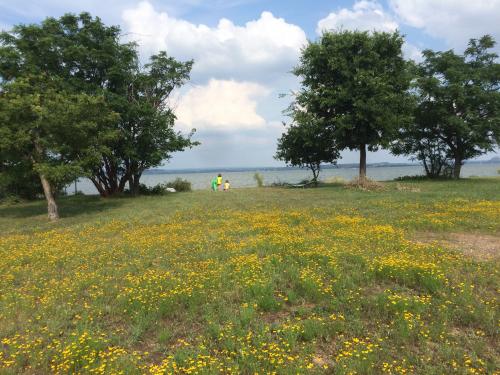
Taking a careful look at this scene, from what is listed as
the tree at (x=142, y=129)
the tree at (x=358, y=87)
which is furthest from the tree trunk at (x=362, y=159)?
the tree at (x=142, y=129)

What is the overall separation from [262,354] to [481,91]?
41.8 m

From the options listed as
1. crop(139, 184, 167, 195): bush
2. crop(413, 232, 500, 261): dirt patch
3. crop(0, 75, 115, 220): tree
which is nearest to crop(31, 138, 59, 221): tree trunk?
crop(0, 75, 115, 220): tree

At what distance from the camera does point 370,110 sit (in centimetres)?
3228

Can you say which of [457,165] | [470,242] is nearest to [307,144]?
[457,165]

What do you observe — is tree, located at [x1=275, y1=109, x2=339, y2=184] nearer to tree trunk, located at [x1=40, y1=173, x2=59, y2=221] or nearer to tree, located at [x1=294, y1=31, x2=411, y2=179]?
tree, located at [x1=294, y1=31, x2=411, y2=179]

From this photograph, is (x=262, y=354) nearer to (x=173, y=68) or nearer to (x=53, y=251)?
(x=53, y=251)

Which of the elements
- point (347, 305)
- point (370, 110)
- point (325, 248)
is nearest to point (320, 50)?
point (370, 110)

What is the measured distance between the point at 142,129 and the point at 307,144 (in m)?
14.6

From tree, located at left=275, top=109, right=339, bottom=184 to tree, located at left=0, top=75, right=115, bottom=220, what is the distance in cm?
1860

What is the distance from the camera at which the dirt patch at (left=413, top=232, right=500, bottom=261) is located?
10.8m

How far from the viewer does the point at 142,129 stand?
33.1 meters

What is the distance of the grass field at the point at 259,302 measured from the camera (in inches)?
238

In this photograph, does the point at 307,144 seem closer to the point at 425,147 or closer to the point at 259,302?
the point at 425,147

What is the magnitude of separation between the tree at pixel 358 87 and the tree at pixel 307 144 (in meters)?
0.96
